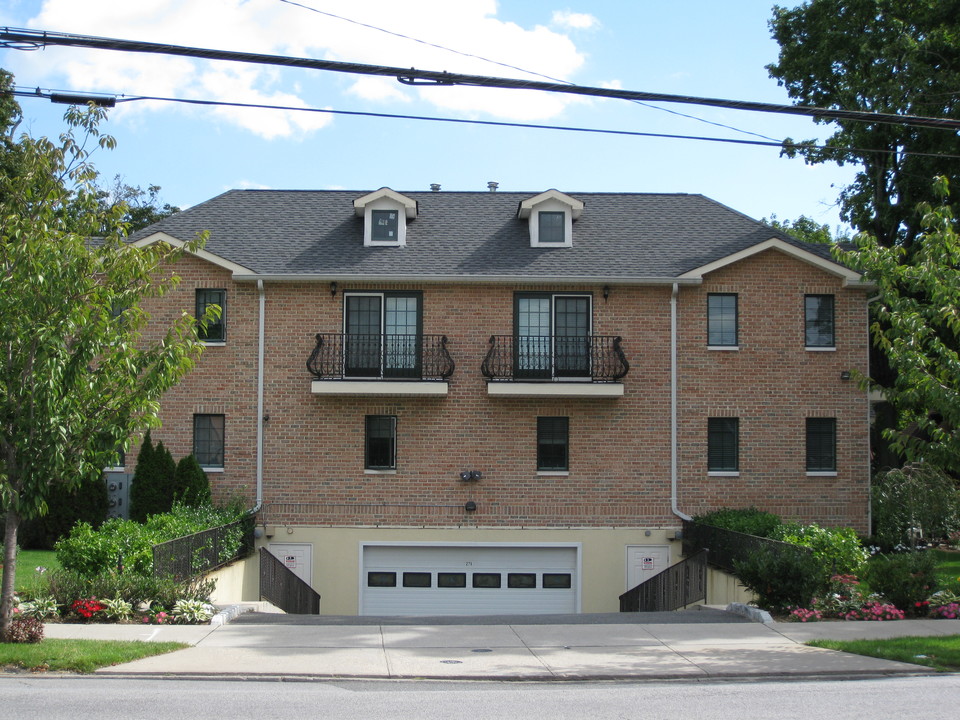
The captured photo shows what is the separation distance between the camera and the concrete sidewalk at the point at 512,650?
11.4 meters

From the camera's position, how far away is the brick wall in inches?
912

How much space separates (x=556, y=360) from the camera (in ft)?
76.1

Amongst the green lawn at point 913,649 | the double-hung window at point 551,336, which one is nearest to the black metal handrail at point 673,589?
the double-hung window at point 551,336

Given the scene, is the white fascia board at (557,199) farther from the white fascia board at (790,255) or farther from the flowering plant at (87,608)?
the flowering plant at (87,608)

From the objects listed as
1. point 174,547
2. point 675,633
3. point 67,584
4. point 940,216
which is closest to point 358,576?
point 174,547

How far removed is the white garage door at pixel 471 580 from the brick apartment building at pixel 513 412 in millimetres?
52

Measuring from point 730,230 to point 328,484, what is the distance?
12.1m

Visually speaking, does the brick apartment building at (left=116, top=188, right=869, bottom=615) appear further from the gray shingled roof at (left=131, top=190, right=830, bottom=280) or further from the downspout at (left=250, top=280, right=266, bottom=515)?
the gray shingled roof at (left=131, top=190, right=830, bottom=280)

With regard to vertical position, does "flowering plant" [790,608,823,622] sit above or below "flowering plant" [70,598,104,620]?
below

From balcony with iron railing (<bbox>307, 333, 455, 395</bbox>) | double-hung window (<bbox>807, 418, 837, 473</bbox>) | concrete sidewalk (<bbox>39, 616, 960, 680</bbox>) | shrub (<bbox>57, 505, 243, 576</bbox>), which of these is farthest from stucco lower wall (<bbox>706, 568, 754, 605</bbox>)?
shrub (<bbox>57, 505, 243, 576</bbox>)

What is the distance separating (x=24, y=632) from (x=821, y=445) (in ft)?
59.3

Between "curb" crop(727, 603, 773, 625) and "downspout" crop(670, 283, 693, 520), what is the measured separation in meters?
7.11

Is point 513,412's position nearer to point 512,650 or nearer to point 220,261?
point 220,261

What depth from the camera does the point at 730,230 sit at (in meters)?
25.8
